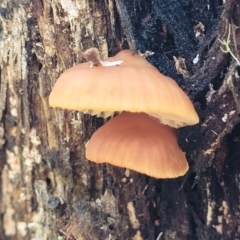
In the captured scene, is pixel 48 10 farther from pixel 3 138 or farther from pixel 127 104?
pixel 127 104

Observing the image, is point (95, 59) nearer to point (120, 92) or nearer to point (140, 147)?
point (120, 92)

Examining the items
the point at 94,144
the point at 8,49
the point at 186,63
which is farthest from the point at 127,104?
the point at 8,49

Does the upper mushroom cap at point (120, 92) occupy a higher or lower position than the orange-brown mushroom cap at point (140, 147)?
higher

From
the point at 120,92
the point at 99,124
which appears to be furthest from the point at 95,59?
the point at 99,124

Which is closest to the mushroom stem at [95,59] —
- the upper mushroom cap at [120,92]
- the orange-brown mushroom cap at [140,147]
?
the upper mushroom cap at [120,92]

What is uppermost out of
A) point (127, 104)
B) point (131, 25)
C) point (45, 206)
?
point (131, 25)

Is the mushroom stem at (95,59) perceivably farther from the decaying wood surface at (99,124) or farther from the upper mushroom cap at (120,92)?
the decaying wood surface at (99,124)

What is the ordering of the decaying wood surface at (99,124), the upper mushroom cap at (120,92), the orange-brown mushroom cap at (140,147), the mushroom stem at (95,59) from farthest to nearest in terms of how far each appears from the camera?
the decaying wood surface at (99,124), the orange-brown mushroom cap at (140,147), the mushroom stem at (95,59), the upper mushroom cap at (120,92)
